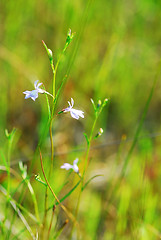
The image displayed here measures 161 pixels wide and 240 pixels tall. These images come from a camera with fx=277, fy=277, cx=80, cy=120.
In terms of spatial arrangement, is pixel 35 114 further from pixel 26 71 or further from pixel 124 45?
pixel 124 45

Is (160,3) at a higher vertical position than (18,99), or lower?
higher

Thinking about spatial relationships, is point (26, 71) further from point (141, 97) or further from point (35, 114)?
point (141, 97)

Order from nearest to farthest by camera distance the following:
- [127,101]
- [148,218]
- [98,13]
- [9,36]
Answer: [148,218] → [9,36] → [127,101] → [98,13]

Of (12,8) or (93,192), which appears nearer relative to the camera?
(93,192)

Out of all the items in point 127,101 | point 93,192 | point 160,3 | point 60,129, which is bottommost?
point 93,192

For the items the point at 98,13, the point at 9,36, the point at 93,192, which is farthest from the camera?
the point at 98,13

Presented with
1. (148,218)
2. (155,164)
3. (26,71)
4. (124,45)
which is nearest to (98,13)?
(124,45)

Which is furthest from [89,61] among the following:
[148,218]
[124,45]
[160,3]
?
[148,218]
